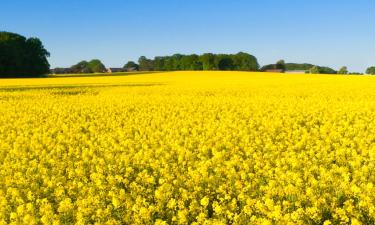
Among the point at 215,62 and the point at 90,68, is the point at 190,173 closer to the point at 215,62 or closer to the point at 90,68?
the point at 215,62

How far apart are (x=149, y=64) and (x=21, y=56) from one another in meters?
77.4

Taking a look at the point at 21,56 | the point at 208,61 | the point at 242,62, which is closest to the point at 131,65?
the point at 208,61

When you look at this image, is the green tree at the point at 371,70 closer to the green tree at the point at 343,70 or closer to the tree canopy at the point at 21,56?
the green tree at the point at 343,70

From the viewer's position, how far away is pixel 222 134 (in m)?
13.4

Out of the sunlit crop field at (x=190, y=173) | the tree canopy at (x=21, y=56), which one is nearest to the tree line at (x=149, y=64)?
the tree canopy at (x=21, y=56)

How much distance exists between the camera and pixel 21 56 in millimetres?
82938

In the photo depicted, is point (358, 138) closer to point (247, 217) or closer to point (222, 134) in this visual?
point (222, 134)

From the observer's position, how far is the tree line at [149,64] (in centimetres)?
7962

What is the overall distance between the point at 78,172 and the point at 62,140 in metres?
4.25

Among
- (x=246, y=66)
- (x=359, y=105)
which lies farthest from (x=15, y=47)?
(x=359, y=105)

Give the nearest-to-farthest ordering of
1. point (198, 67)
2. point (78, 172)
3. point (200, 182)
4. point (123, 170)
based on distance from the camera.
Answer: point (200, 182) → point (78, 172) → point (123, 170) → point (198, 67)

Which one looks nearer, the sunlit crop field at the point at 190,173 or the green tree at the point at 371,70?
A: the sunlit crop field at the point at 190,173

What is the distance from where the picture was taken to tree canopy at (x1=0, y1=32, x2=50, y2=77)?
258 ft

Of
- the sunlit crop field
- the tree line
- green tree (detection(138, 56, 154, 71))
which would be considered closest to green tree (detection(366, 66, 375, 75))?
the tree line
